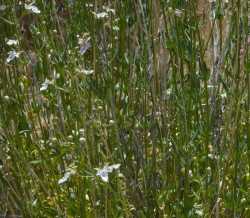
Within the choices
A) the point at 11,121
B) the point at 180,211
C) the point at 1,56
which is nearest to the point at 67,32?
the point at 1,56

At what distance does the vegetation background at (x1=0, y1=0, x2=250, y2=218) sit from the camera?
5.69ft

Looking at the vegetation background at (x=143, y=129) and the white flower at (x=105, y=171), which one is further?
the vegetation background at (x=143, y=129)

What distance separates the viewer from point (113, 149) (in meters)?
2.01

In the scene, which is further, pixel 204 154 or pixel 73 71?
pixel 204 154

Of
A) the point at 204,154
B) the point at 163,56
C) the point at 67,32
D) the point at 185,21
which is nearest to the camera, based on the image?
the point at 163,56

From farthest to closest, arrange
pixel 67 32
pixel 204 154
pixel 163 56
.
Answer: pixel 67 32, pixel 204 154, pixel 163 56

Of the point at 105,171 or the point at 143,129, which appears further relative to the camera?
the point at 143,129

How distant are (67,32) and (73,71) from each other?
552 millimetres

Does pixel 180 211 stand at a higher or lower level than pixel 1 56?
lower

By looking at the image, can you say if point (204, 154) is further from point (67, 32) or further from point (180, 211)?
point (67, 32)

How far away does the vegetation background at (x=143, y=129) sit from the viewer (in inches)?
68.2

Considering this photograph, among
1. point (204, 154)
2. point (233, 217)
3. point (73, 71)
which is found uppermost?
point (73, 71)

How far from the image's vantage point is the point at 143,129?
194 cm

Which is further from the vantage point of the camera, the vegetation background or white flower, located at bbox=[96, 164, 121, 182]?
the vegetation background
